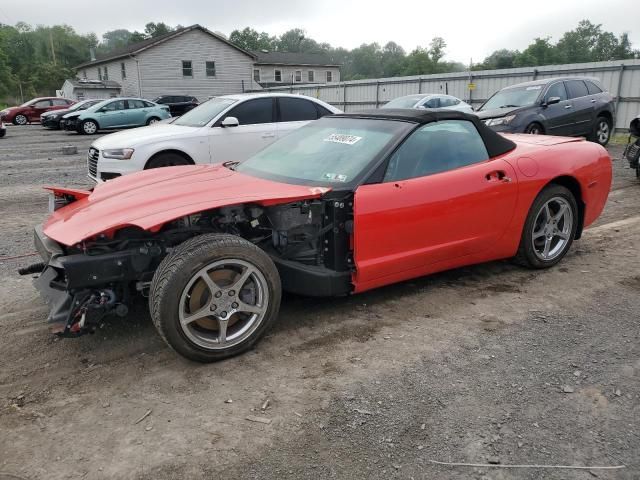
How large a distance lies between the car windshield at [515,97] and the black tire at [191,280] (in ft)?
32.9

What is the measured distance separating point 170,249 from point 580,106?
11661mm

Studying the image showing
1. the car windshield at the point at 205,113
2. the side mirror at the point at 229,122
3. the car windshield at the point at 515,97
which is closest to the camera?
the side mirror at the point at 229,122

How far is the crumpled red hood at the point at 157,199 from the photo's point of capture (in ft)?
10.1

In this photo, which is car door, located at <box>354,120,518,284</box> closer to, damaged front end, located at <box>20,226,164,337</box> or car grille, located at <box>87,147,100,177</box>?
damaged front end, located at <box>20,226,164,337</box>

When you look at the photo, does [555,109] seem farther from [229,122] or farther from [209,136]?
[209,136]

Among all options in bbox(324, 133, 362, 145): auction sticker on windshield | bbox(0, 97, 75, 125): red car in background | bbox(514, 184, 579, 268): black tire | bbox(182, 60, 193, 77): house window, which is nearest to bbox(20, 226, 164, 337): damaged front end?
bbox(324, 133, 362, 145): auction sticker on windshield

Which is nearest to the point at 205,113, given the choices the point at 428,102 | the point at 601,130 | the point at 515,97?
the point at 515,97

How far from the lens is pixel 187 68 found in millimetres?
38688

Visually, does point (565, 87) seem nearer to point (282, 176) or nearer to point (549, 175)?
point (549, 175)

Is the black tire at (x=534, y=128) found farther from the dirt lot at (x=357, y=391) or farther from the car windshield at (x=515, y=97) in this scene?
the dirt lot at (x=357, y=391)

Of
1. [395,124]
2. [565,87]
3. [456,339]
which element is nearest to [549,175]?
[395,124]

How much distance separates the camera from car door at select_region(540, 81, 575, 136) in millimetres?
11281

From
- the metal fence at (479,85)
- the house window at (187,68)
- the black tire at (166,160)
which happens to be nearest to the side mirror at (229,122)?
the black tire at (166,160)

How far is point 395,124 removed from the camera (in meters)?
4.01
